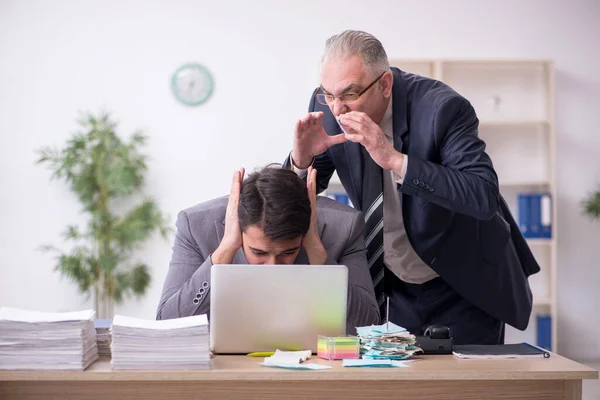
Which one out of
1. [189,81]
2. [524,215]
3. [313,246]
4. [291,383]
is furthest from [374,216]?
[189,81]

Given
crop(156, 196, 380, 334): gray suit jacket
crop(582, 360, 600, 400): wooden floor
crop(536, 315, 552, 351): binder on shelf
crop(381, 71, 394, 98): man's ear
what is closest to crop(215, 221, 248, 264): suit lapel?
crop(156, 196, 380, 334): gray suit jacket

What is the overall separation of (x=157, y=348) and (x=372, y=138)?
2.72 ft

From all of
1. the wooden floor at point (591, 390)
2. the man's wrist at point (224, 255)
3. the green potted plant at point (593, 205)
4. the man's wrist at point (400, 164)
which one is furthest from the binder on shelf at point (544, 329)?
the man's wrist at point (224, 255)

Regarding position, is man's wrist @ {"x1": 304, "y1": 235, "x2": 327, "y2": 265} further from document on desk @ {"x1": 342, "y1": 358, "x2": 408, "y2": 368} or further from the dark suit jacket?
document on desk @ {"x1": 342, "y1": 358, "x2": 408, "y2": 368}

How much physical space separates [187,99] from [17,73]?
1227mm

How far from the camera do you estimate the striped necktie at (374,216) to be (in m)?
2.48

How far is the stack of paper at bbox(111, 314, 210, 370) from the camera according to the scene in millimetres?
1659

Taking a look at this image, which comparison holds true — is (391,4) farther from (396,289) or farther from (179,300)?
(179,300)

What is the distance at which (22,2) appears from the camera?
18.5 feet

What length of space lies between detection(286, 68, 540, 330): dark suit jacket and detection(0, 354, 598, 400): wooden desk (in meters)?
0.59

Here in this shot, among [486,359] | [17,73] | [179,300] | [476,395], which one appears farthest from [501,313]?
[17,73]

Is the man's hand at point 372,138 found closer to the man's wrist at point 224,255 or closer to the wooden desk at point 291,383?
the man's wrist at point 224,255

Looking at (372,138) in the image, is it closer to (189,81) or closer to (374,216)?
(374,216)

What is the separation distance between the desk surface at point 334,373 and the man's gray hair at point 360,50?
934 mm
